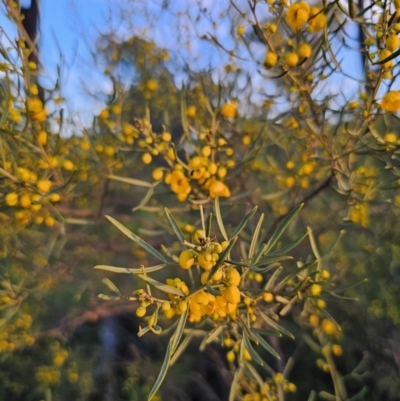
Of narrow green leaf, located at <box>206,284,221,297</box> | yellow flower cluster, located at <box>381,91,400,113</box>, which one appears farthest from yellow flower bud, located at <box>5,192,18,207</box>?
yellow flower cluster, located at <box>381,91,400,113</box>

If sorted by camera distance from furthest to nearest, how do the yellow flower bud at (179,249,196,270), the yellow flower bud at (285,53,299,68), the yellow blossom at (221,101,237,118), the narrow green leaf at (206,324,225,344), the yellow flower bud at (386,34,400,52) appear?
1. the yellow blossom at (221,101,237,118)
2. the yellow flower bud at (285,53,299,68)
3. the narrow green leaf at (206,324,225,344)
4. the yellow flower bud at (386,34,400,52)
5. the yellow flower bud at (179,249,196,270)

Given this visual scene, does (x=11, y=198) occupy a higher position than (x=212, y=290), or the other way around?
(x=11, y=198)

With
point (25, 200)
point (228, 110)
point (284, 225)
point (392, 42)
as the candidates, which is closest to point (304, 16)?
point (392, 42)

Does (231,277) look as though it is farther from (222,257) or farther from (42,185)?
(42,185)

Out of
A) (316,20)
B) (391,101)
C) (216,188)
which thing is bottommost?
(216,188)

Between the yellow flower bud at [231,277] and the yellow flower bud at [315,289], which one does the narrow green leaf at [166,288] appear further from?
the yellow flower bud at [315,289]

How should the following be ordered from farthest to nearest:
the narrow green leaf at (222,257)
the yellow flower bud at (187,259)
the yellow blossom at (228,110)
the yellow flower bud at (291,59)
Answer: the yellow blossom at (228,110), the yellow flower bud at (291,59), the yellow flower bud at (187,259), the narrow green leaf at (222,257)

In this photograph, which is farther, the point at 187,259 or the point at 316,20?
the point at 316,20

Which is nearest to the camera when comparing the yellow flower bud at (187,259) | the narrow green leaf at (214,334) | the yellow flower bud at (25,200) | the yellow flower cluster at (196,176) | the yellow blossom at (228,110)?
the yellow flower bud at (187,259)

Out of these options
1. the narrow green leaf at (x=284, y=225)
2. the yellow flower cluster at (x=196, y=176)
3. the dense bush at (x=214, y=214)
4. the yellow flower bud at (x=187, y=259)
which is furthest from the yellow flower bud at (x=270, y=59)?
the yellow flower bud at (x=187, y=259)

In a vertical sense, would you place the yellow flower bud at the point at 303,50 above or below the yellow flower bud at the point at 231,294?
above

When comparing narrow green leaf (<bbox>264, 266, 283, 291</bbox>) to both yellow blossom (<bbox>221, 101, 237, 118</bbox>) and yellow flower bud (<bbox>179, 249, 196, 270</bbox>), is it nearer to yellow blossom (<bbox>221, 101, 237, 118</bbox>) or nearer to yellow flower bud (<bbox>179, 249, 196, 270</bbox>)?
yellow flower bud (<bbox>179, 249, 196, 270</bbox>)

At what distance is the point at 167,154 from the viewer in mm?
1529

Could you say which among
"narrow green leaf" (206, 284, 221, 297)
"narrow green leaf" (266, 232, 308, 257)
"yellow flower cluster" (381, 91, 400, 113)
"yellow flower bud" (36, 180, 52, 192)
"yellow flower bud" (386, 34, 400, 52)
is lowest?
"narrow green leaf" (206, 284, 221, 297)
